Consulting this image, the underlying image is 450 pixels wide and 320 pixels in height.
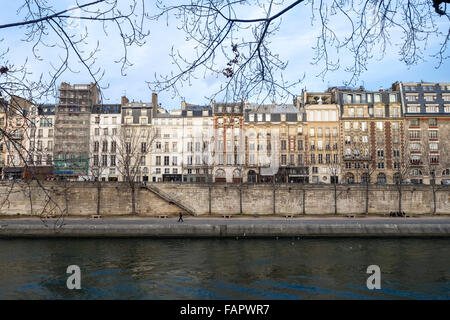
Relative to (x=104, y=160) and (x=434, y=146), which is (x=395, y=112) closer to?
(x=434, y=146)

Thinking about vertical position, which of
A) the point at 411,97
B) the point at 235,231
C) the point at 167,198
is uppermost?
the point at 411,97

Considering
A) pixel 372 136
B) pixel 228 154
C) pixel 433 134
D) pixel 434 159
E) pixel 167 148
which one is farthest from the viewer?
pixel 167 148

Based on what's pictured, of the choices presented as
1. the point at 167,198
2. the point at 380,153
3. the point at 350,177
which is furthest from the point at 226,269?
the point at 380,153

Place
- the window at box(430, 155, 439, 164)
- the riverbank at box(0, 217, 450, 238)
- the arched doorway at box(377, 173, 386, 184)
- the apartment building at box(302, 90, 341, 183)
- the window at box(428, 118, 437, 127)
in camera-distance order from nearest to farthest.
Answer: the riverbank at box(0, 217, 450, 238) → the window at box(430, 155, 439, 164) → the arched doorway at box(377, 173, 386, 184) → the window at box(428, 118, 437, 127) → the apartment building at box(302, 90, 341, 183)

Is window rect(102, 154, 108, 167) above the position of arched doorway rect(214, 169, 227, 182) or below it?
above

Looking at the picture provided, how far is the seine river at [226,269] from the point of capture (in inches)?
464

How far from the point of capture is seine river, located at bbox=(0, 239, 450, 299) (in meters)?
11.8

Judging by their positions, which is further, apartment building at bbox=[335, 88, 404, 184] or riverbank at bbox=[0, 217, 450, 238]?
apartment building at bbox=[335, 88, 404, 184]

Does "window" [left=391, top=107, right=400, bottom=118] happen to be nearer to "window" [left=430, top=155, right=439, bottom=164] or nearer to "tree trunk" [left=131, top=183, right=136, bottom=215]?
"window" [left=430, top=155, right=439, bottom=164]

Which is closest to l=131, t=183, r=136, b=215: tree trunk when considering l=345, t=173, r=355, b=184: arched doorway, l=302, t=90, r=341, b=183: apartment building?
l=302, t=90, r=341, b=183: apartment building

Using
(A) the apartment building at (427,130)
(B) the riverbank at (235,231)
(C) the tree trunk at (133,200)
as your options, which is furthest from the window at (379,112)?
(C) the tree trunk at (133,200)

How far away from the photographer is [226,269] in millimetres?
15289

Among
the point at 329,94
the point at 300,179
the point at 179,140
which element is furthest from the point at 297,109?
the point at 179,140
